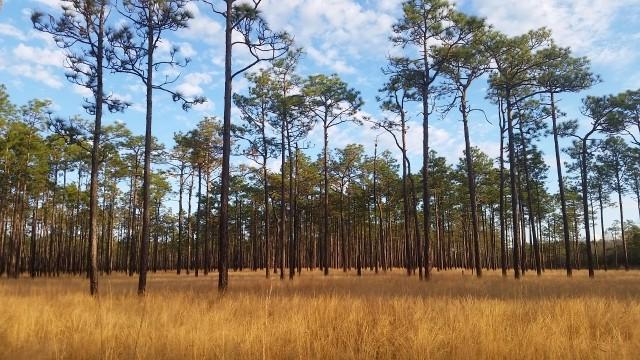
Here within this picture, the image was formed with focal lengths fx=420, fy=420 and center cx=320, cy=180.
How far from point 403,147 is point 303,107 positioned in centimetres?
719

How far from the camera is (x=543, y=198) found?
4675 cm

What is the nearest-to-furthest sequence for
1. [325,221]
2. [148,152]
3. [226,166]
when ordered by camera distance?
[226,166] → [148,152] → [325,221]

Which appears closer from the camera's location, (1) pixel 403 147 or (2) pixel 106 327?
(2) pixel 106 327

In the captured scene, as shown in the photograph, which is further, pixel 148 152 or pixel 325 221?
pixel 325 221

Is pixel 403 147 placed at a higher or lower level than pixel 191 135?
lower

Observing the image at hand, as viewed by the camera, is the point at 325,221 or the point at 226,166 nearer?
the point at 226,166

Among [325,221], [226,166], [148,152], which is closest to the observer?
[226,166]

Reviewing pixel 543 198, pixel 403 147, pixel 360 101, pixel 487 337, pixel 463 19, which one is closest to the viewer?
pixel 487 337

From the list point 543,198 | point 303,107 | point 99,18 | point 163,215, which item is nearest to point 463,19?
point 303,107

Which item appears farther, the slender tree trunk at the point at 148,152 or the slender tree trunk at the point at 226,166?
the slender tree trunk at the point at 148,152

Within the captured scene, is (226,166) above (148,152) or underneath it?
underneath

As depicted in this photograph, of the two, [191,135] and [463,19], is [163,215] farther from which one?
[463,19]

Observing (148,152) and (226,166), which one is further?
(148,152)

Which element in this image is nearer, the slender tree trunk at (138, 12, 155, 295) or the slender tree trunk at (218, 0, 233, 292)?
the slender tree trunk at (218, 0, 233, 292)
